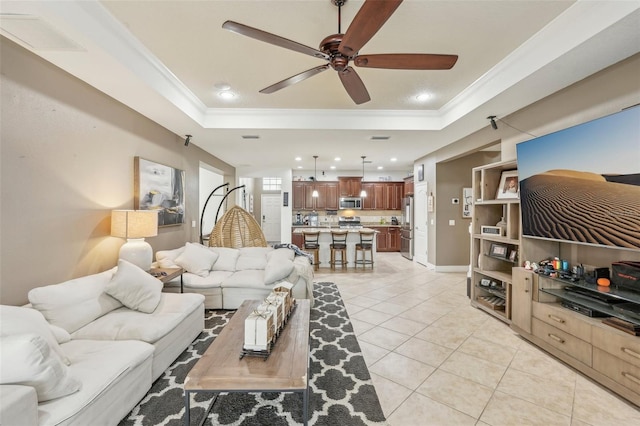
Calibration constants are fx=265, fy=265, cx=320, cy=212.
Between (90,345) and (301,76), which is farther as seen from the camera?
(301,76)

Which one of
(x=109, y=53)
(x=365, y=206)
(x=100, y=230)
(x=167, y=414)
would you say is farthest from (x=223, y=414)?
(x=365, y=206)

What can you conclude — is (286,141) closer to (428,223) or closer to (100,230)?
(100,230)

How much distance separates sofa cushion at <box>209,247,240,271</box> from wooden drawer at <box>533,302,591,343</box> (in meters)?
3.95

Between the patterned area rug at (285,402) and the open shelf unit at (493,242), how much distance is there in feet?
7.48

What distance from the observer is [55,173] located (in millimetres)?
2375

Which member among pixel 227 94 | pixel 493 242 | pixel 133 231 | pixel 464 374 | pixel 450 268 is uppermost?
pixel 227 94

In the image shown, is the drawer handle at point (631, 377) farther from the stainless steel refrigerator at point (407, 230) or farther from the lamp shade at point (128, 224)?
the stainless steel refrigerator at point (407, 230)

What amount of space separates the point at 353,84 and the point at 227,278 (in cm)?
304

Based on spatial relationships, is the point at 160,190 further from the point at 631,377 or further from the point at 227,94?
the point at 631,377

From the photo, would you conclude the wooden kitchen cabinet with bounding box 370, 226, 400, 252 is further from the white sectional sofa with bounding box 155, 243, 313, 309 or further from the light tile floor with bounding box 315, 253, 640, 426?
the white sectional sofa with bounding box 155, 243, 313, 309

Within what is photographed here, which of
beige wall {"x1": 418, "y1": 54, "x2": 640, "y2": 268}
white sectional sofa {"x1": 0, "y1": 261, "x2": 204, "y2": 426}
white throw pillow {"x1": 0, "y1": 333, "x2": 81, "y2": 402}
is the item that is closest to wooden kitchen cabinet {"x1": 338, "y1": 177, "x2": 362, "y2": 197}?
beige wall {"x1": 418, "y1": 54, "x2": 640, "y2": 268}

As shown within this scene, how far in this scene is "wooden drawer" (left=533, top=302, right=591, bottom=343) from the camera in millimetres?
2314

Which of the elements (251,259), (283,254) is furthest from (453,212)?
(251,259)

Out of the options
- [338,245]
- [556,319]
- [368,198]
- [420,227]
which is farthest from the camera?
[368,198]
